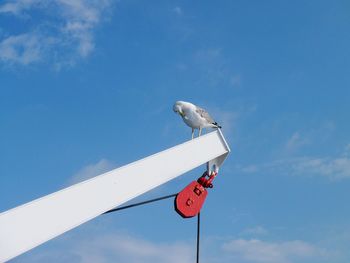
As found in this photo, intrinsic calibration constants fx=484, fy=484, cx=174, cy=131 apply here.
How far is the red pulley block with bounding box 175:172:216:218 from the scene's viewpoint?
451 cm

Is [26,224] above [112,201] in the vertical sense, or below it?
below

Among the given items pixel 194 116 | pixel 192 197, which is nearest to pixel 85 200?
pixel 192 197

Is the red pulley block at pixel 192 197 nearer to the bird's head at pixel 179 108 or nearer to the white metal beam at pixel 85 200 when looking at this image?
the white metal beam at pixel 85 200

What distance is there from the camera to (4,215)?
2898mm

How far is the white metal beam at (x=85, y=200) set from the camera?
9.67ft

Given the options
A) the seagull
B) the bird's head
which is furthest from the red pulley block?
the bird's head

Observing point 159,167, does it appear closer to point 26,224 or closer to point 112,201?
point 112,201

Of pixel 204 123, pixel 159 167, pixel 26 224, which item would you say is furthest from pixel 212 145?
pixel 26 224

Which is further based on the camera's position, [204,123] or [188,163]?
[204,123]

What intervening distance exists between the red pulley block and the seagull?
25.8 inches

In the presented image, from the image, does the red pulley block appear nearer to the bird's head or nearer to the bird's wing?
the bird's wing

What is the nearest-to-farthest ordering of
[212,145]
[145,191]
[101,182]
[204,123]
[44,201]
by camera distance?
[44,201], [101,182], [145,191], [212,145], [204,123]

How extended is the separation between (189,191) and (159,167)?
70 cm

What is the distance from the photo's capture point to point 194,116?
17.1 feet
